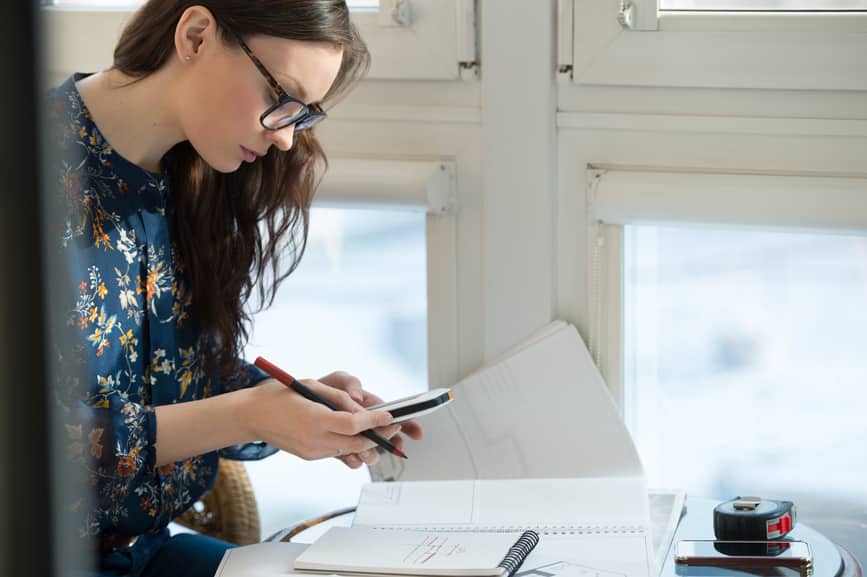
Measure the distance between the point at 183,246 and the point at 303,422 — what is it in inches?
11.7

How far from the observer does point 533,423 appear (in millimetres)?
1298

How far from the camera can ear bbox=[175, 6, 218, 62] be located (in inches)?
40.0

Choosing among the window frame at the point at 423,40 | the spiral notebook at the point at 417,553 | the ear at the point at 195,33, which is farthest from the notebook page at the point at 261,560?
the window frame at the point at 423,40

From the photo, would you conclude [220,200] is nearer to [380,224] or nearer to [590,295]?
[380,224]

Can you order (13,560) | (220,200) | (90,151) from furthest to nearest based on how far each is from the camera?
(220,200) → (90,151) → (13,560)

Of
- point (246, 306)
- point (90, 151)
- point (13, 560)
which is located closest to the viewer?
point (13, 560)

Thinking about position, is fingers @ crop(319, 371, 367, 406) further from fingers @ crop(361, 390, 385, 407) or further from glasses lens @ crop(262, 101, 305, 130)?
glasses lens @ crop(262, 101, 305, 130)

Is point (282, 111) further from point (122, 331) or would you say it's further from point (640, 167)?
point (640, 167)

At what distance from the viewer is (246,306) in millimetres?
1332

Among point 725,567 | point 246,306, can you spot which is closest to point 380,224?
point 246,306

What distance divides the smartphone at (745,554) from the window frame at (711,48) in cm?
50

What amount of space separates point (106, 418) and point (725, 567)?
0.59 metres

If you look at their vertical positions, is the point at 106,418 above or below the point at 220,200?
below

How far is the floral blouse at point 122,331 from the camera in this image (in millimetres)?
1022
